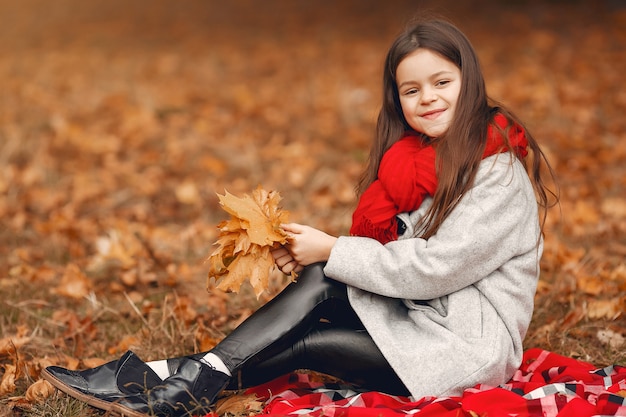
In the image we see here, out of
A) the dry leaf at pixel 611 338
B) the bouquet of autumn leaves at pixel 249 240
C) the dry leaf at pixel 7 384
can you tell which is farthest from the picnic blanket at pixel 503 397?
the dry leaf at pixel 7 384

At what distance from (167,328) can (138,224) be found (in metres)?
1.66

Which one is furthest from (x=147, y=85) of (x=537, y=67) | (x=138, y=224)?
(x=537, y=67)

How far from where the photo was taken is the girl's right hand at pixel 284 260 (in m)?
2.35

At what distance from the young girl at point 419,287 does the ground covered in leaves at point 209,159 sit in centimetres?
35

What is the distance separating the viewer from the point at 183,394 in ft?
7.13

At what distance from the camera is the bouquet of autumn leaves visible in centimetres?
222

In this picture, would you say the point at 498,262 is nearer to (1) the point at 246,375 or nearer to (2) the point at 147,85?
(1) the point at 246,375

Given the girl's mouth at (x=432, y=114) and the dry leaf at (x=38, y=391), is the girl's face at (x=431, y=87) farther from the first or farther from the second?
the dry leaf at (x=38, y=391)

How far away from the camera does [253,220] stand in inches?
87.7

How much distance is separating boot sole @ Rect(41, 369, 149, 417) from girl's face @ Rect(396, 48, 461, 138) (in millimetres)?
1322

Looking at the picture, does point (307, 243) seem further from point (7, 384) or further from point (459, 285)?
point (7, 384)

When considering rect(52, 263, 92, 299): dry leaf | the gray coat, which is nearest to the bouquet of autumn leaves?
the gray coat

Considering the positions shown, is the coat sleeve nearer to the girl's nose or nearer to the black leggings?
the black leggings

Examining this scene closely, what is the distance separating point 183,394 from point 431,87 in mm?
1285
